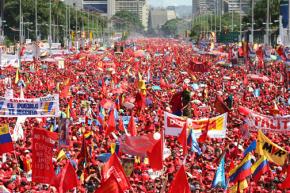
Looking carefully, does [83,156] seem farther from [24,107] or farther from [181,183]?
[181,183]

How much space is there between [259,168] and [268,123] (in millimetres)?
1928

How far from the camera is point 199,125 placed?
18.4m

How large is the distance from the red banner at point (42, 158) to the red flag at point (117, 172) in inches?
34.3

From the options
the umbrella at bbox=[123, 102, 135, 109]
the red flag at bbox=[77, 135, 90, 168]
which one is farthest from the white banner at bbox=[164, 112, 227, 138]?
the umbrella at bbox=[123, 102, 135, 109]

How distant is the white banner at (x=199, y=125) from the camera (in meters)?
18.4

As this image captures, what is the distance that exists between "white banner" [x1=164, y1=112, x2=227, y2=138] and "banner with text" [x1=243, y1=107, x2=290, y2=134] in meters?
1.34

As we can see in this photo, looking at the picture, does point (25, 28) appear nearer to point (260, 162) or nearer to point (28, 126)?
point (28, 126)

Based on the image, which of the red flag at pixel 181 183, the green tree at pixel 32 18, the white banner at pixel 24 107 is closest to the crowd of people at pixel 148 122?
the red flag at pixel 181 183

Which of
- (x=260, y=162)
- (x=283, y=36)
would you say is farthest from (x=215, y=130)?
(x=283, y=36)

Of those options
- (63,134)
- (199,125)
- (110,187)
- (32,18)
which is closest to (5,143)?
(63,134)

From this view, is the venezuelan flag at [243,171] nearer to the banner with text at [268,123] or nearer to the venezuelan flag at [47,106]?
the banner with text at [268,123]

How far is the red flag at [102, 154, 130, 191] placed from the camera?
12.7 meters

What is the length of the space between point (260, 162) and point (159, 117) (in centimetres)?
963

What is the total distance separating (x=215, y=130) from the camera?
18578 mm
